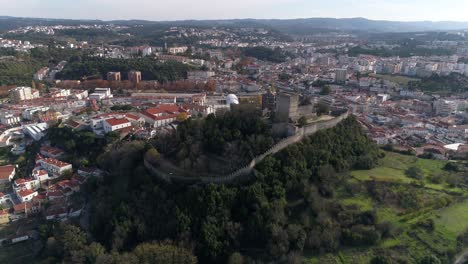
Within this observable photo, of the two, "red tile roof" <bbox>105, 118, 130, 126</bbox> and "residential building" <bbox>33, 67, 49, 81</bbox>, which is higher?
"red tile roof" <bbox>105, 118, 130, 126</bbox>

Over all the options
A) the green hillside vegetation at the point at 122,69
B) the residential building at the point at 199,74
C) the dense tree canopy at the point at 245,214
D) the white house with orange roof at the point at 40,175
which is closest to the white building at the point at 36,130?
the white house with orange roof at the point at 40,175

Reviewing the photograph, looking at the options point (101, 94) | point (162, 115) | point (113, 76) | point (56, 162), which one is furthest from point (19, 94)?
point (162, 115)

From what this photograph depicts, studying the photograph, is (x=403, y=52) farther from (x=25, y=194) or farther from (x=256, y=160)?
(x=25, y=194)

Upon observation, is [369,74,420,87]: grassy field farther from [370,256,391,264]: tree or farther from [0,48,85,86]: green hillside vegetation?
[0,48,85,86]: green hillside vegetation

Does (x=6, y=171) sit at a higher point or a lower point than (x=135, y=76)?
lower

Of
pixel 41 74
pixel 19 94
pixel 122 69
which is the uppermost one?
pixel 122 69

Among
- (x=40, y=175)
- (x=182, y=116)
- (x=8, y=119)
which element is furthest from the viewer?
(x=8, y=119)

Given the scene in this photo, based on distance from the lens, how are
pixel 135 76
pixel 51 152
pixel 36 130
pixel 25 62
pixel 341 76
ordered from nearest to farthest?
pixel 51 152, pixel 36 130, pixel 135 76, pixel 341 76, pixel 25 62

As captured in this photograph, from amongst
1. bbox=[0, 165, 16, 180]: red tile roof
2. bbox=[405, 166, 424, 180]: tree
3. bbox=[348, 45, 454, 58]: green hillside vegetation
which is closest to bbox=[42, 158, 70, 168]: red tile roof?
bbox=[0, 165, 16, 180]: red tile roof

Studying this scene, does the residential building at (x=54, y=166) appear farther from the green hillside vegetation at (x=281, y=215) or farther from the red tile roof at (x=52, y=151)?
the green hillside vegetation at (x=281, y=215)
